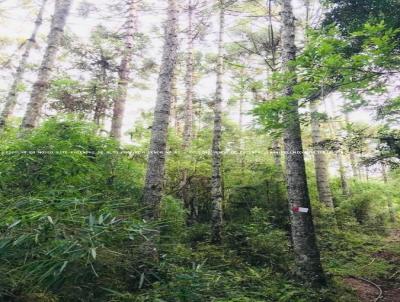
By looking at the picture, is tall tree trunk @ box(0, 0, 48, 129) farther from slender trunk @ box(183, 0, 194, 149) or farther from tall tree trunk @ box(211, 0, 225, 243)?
tall tree trunk @ box(211, 0, 225, 243)

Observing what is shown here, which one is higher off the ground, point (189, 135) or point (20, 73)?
point (20, 73)

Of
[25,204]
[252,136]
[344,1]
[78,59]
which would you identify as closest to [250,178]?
[252,136]

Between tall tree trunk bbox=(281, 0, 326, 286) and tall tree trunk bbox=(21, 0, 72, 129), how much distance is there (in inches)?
241

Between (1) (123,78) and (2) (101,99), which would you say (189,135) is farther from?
(2) (101,99)

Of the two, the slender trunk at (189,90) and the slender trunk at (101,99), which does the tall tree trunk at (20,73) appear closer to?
the slender trunk at (101,99)

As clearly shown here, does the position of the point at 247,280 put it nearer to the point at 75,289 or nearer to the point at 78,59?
the point at 75,289

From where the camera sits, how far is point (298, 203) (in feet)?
20.6

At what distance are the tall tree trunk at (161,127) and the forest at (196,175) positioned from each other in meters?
0.03

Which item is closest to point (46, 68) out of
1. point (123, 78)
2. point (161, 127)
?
point (123, 78)

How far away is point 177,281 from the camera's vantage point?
9.82 feet

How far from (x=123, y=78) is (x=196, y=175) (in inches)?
178

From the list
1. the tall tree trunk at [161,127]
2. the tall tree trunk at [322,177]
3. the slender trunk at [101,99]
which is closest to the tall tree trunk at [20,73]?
the slender trunk at [101,99]

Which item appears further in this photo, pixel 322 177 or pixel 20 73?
pixel 20 73

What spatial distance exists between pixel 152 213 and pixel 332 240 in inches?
267
